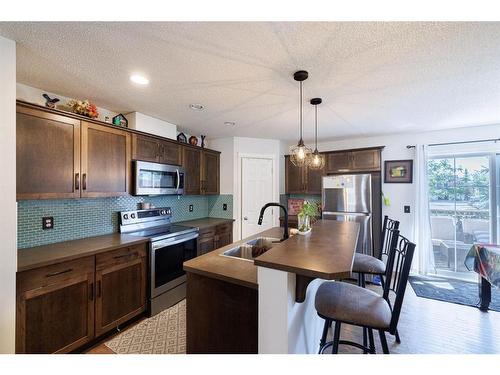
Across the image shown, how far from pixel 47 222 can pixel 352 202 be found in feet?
12.9

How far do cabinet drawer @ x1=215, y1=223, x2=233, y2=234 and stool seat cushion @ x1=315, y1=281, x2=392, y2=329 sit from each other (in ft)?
7.60

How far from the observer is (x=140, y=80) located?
6.21ft

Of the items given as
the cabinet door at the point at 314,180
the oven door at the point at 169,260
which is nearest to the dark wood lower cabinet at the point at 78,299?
the oven door at the point at 169,260

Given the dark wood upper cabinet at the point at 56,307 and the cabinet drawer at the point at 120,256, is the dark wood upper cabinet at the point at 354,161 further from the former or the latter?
the dark wood upper cabinet at the point at 56,307

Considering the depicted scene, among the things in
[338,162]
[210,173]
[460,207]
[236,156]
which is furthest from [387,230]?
[210,173]

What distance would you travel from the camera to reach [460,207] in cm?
353

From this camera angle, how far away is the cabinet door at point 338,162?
12.8 feet

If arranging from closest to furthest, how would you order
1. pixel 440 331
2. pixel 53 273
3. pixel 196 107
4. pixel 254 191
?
pixel 53 273
pixel 440 331
pixel 196 107
pixel 254 191

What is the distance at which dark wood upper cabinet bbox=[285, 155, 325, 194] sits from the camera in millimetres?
4215

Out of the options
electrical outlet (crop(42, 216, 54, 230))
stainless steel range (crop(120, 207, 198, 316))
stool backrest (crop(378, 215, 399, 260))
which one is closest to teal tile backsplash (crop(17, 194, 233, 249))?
electrical outlet (crop(42, 216, 54, 230))

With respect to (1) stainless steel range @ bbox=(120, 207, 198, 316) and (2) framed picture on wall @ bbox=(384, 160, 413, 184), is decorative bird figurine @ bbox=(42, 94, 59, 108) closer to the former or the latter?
(1) stainless steel range @ bbox=(120, 207, 198, 316)

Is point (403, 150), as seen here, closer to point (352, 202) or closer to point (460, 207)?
point (460, 207)
